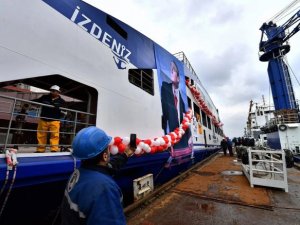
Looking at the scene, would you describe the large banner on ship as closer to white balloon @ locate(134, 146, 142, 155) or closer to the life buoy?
white balloon @ locate(134, 146, 142, 155)

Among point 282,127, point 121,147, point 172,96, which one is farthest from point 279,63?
point 121,147

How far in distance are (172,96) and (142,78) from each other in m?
1.67

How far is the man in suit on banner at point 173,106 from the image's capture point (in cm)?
575

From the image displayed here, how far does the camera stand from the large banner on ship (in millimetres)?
5786

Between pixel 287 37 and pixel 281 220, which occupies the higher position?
pixel 287 37

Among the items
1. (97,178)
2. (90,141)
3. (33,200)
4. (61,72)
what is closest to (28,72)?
(61,72)

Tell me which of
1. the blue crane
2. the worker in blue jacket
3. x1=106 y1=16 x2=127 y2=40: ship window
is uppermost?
the blue crane

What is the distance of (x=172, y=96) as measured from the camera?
648cm

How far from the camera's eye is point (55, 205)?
2.72 m

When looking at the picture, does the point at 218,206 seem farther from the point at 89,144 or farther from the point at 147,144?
the point at 89,144

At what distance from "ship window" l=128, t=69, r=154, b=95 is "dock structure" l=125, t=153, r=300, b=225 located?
262 centimetres

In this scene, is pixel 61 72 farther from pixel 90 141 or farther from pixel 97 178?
pixel 97 178

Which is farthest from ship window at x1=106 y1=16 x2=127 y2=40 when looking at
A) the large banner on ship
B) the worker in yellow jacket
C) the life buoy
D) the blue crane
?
the blue crane

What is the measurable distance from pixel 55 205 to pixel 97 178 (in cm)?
208
